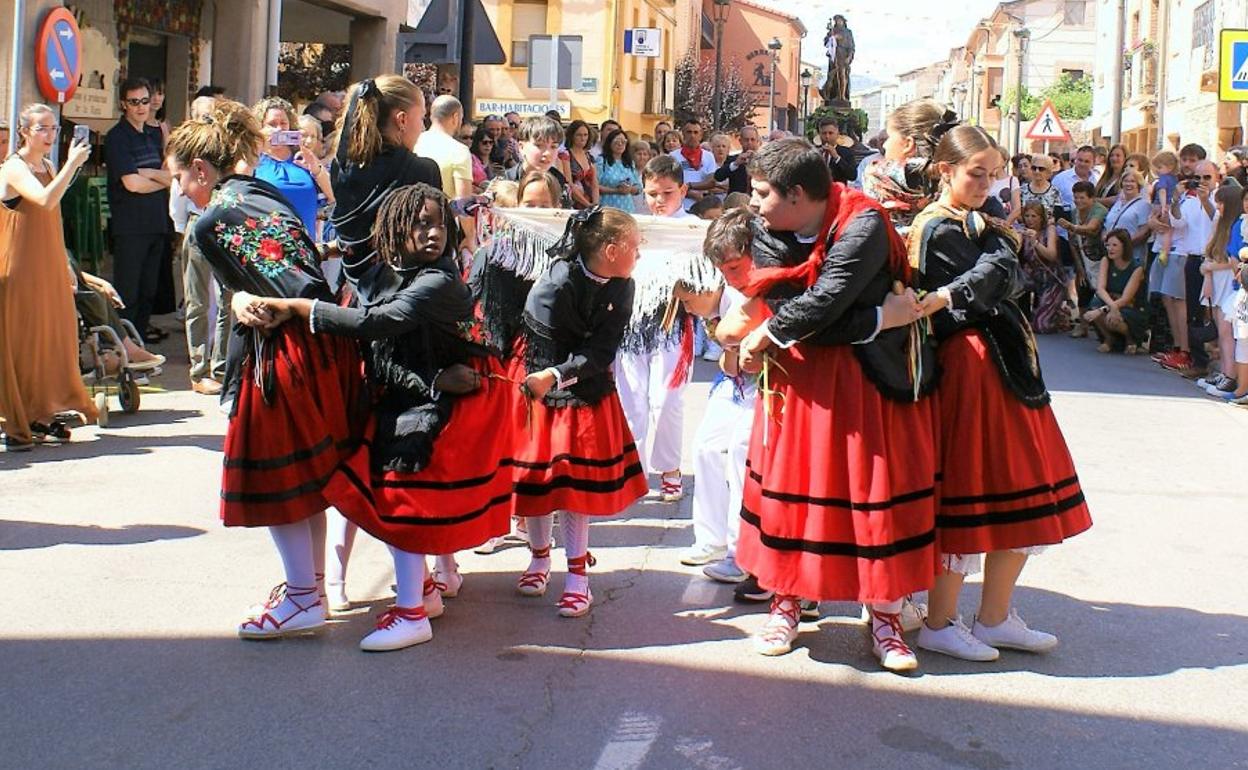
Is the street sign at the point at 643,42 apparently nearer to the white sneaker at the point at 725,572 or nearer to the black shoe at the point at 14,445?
the black shoe at the point at 14,445

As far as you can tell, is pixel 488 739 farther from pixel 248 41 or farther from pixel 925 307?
pixel 248 41

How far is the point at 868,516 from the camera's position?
471 cm

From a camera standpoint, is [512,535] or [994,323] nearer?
[994,323]

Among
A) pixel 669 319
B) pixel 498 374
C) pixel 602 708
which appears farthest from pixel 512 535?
pixel 602 708

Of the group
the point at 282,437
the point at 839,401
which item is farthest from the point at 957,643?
the point at 282,437

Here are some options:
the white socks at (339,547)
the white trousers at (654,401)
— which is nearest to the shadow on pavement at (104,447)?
the white trousers at (654,401)

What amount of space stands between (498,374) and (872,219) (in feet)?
4.49

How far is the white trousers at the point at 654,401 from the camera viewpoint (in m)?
7.22

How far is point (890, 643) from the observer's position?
16.2 feet

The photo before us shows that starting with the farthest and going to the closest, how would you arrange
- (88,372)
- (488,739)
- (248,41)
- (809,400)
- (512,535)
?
(248,41) → (88,372) → (512,535) → (809,400) → (488,739)

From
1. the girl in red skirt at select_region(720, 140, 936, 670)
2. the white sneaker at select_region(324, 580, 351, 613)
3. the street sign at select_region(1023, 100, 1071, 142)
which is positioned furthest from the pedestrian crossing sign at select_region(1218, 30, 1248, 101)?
the white sneaker at select_region(324, 580, 351, 613)

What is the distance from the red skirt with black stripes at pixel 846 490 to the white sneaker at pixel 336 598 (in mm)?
1572

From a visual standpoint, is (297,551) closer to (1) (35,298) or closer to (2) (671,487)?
(2) (671,487)

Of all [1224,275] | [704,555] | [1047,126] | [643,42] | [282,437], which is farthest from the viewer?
[643,42]
